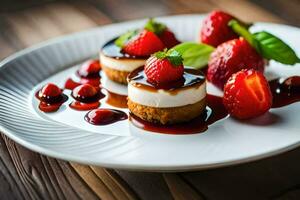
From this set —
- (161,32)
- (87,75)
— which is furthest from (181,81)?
(87,75)

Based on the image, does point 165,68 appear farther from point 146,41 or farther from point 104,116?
point 146,41

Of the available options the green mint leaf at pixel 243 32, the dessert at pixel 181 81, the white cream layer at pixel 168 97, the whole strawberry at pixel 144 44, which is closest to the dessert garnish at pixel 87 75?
the dessert at pixel 181 81

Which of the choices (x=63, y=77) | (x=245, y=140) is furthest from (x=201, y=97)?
(x=63, y=77)

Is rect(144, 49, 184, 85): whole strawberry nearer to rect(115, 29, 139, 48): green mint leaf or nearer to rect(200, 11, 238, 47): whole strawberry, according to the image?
rect(115, 29, 139, 48): green mint leaf

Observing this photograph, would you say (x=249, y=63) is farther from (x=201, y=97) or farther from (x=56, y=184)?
(x=56, y=184)

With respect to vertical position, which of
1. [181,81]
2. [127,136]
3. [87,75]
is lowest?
A: [87,75]

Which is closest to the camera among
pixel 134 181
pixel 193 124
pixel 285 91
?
pixel 134 181

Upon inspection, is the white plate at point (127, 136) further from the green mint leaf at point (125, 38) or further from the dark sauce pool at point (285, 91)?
the green mint leaf at point (125, 38)
